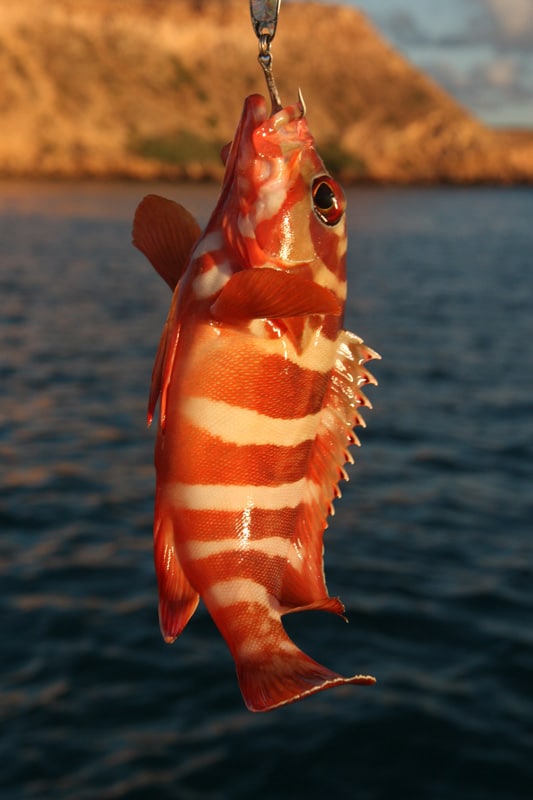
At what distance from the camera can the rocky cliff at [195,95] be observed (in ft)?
434

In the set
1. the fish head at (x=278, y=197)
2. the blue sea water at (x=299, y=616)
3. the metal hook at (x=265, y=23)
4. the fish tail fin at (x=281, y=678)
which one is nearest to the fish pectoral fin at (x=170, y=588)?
the fish tail fin at (x=281, y=678)

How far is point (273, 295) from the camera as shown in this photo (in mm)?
2762

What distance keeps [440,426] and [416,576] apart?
7709 millimetres

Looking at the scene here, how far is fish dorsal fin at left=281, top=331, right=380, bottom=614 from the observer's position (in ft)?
10.6

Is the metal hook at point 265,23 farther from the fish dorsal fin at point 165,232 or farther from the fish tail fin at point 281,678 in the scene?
the fish tail fin at point 281,678

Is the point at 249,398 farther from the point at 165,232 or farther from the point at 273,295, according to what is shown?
the point at 165,232

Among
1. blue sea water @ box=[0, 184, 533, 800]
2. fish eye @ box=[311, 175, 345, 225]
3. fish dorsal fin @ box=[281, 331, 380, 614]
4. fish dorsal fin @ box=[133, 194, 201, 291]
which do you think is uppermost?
fish eye @ box=[311, 175, 345, 225]

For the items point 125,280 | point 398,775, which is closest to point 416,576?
point 398,775

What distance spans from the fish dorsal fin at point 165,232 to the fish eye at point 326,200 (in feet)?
1.40

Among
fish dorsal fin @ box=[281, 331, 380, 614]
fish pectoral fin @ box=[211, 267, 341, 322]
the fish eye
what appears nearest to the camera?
fish pectoral fin @ box=[211, 267, 341, 322]

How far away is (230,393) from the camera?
2.99 meters

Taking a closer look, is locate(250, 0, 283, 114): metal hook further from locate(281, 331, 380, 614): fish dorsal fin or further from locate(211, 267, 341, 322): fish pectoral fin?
locate(281, 331, 380, 614): fish dorsal fin

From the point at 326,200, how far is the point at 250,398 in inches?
26.5

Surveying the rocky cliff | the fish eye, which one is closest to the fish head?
the fish eye
